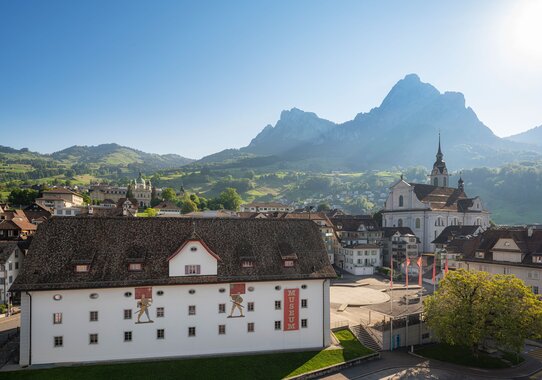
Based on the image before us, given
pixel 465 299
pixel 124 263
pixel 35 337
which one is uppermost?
pixel 124 263

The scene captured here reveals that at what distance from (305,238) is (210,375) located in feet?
57.3

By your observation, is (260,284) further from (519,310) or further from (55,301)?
(519,310)

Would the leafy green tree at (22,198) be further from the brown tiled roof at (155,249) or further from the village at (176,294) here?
the brown tiled roof at (155,249)

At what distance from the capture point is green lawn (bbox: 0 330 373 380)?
106 ft

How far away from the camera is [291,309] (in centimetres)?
3978

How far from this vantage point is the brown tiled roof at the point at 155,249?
3519 centimetres

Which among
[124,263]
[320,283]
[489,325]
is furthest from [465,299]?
[124,263]

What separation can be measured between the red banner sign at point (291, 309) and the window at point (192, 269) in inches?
361

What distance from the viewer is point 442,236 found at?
10862 centimetres

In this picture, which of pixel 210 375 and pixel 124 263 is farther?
pixel 124 263

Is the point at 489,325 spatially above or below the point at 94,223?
below

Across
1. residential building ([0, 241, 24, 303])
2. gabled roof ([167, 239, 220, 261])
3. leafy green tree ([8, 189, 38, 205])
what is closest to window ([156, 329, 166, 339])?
gabled roof ([167, 239, 220, 261])

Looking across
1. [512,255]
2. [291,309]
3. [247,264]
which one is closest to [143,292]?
Answer: [247,264]

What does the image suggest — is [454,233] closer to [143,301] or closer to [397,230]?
[397,230]
